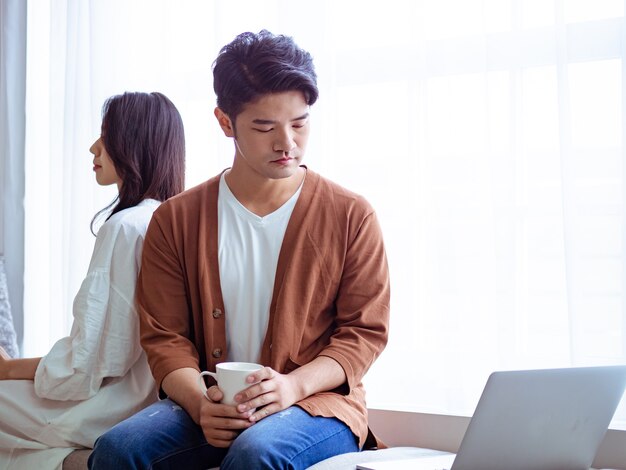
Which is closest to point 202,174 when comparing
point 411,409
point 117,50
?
point 117,50

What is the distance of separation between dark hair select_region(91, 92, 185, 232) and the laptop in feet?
2.95

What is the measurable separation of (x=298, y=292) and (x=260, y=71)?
454 millimetres

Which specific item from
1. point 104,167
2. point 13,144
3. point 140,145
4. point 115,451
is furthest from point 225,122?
point 13,144

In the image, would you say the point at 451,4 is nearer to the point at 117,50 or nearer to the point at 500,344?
the point at 500,344

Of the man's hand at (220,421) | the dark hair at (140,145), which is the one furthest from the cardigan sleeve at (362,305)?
the dark hair at (140,145)

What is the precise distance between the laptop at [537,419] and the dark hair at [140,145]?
2.95ft

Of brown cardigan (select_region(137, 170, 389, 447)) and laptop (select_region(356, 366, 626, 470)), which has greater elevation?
brown cardigan (select_region(137, 170, 389, 447))

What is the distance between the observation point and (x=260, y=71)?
62.7 inches

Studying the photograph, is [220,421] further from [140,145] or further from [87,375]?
[140,145]

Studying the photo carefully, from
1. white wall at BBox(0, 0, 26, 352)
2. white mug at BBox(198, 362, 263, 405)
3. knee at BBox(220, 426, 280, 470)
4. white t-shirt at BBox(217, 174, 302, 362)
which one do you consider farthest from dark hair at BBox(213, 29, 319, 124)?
white wall at BBox(0, 0, 26, 352)

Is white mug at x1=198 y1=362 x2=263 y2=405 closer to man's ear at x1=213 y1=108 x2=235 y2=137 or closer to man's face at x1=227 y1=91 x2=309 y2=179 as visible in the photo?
man's face at x1=227 y1=91 x2=309 y2=179

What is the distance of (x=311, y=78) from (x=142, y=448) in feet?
2.58

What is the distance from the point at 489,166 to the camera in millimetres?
1893

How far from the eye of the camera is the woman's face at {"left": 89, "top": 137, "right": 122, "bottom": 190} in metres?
1.92
